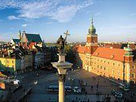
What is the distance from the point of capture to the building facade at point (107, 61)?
2233 inches

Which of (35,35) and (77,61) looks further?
(35,35)

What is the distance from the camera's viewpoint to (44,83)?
5612 centimetres

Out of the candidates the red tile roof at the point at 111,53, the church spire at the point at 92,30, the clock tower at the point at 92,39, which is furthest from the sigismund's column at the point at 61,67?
the church spire at the point at 92,30

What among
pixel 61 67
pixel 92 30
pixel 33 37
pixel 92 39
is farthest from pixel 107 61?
pixel 33 37

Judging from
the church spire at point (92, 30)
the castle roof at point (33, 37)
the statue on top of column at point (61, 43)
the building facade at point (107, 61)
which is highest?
the church spire at point (92, 30)

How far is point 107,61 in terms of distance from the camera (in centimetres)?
6856

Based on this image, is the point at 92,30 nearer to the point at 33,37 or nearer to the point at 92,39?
the point at 92,39

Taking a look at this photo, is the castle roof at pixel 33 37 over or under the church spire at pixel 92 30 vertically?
under

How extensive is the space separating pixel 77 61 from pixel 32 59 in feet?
70.4

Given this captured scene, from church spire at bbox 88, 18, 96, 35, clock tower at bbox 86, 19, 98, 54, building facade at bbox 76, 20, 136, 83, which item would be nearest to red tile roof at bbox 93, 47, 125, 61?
building facade at bbox 76, 20, 136, 83

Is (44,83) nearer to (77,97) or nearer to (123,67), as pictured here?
(77,97)

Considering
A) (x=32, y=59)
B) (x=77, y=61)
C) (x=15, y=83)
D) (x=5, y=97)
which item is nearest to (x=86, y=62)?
(x=77, y=61)

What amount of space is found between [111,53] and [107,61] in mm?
2584

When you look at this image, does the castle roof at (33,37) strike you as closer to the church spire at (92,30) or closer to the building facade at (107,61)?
the building facade at (107,61)
